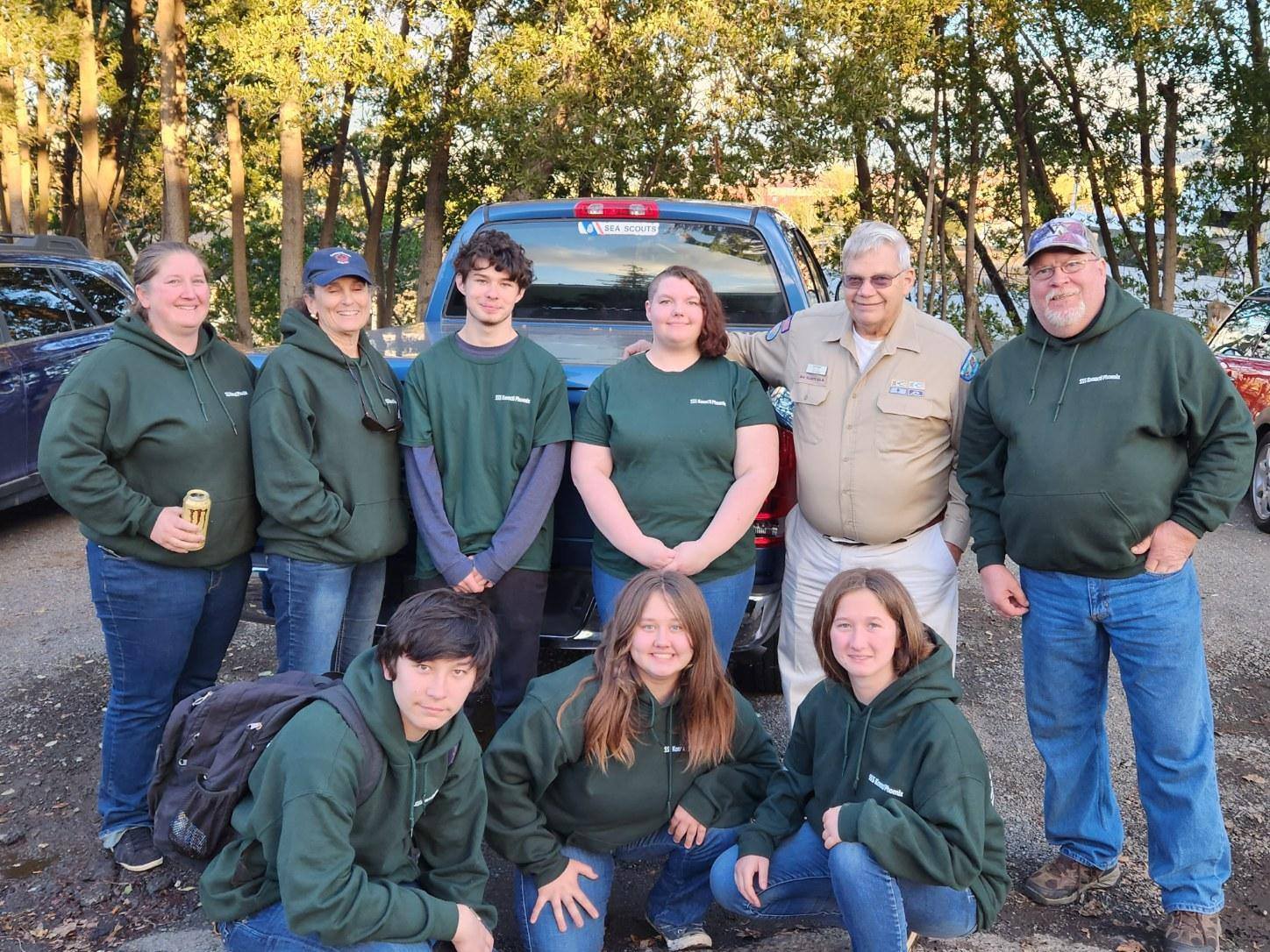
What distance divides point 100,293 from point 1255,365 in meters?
9.21

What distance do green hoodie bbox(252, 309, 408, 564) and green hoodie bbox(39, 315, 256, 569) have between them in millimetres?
94

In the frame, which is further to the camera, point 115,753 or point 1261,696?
point 1261,696

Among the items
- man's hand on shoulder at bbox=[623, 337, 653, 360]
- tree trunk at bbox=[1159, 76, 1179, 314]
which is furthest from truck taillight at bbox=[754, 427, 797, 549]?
tree trunk at bbox=[1159, 76, 1179, 314]

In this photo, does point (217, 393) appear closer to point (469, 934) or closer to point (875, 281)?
point (469, 934)

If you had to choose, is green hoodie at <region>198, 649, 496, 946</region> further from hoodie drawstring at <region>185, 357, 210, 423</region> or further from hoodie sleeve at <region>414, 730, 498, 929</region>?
hoodie drawstring at <region>185, 357, 210, 423</region>

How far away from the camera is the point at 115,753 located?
3.41m

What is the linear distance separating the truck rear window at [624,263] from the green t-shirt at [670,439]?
1560 millimetres

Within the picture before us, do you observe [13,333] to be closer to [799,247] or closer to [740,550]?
[799,247]

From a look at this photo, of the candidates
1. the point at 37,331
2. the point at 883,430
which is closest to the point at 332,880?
the point at 883,430

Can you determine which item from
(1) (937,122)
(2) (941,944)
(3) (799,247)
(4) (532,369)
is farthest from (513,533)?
(1) (937,122)

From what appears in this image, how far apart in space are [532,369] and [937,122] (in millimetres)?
15614

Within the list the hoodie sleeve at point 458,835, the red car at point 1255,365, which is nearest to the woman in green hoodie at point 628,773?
the hoodie sleeve at point 458,835

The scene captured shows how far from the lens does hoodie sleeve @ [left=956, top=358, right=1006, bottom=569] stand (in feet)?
11.1

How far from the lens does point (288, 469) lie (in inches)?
131
